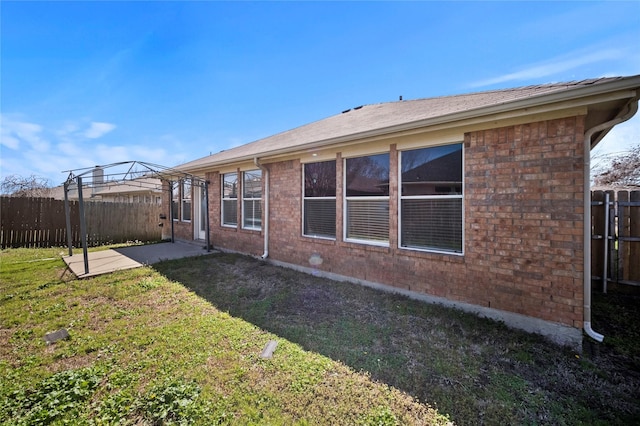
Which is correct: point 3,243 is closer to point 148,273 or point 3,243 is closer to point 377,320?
point 148,273

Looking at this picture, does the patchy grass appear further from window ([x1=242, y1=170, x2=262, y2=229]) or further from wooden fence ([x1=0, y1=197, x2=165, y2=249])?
wooden fence ([x1=0, y1=197, x2=165, y2=249])

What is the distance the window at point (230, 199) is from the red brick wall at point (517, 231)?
18.1 ft

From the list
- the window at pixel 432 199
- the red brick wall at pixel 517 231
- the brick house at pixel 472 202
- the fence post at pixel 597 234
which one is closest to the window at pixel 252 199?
the brick house at pixel 472 202

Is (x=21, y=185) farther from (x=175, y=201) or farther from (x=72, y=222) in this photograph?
(x=175, y=201)

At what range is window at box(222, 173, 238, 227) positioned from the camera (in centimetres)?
858

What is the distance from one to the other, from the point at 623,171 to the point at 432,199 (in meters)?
10.9

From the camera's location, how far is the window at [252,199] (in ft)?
25.5

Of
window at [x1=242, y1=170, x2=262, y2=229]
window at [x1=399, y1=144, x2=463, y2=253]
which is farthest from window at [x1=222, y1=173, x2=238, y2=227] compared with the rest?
window at [x1=399, y1=144, x2=463, y2=253]

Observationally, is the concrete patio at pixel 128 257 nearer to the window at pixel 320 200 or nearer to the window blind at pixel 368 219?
the window at pixel 320 200

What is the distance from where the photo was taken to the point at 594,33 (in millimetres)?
4957

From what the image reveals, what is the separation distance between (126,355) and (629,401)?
5.16 metres

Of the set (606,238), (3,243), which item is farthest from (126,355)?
(3,243)

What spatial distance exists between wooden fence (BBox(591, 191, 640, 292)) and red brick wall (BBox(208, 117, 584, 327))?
9.91 ft

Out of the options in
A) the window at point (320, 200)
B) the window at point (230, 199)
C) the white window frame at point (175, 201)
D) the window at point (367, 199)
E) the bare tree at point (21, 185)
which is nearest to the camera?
the window at point (367, 199)
